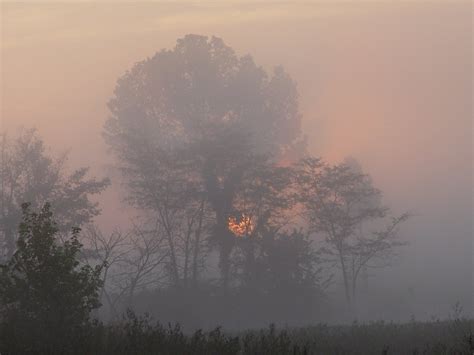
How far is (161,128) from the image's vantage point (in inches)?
3150

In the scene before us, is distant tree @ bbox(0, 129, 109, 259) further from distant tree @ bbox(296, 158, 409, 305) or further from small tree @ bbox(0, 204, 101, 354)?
small tree @ bbox(0, 204, 101, 354)

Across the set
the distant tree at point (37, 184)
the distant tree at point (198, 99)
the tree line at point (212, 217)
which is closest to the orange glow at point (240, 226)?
the tree line at point (212, 217)

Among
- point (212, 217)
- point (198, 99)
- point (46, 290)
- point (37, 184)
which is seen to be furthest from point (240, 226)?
point (46, 290)

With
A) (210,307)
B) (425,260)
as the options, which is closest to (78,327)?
(210,307)

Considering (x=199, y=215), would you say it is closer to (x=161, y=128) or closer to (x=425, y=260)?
(x=161, y=128)

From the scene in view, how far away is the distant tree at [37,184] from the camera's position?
47406 mm

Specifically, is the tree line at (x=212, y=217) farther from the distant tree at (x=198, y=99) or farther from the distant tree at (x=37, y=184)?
the distant tree at (x=198, y=99)

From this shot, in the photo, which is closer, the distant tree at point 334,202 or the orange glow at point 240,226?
the orange glow at point 240,226

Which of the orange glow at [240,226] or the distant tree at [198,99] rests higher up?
the distant tree at [198,99]

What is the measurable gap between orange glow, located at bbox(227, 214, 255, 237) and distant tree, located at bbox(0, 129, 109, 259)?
10022mm

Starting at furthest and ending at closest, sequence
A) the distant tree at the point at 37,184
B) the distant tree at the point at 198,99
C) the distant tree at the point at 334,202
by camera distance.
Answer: the distant tree at the point at 198,99, the distant tree at the point at 334,202, the distant tree at the point at 37,184

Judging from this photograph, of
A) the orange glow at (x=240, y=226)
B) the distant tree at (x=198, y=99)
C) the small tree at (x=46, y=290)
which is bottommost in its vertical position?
the small tree at (x=46, y=290)

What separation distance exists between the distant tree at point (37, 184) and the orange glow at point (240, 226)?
1002 centimetres

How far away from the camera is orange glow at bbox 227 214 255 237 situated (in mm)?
54531
